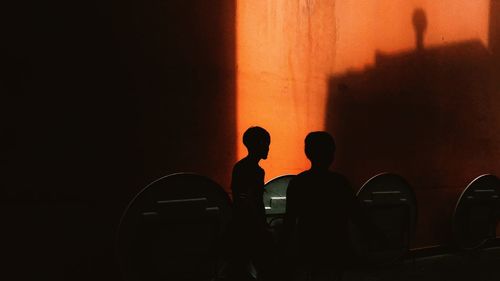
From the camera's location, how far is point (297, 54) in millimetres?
4551

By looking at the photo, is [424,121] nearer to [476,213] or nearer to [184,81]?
[476,213]

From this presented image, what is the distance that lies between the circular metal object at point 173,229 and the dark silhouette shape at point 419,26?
10.7 feet

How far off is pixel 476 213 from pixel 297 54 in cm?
288

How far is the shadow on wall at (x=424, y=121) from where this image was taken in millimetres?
5000

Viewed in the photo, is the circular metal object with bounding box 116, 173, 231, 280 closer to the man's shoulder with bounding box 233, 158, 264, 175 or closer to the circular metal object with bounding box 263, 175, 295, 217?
the man's shoulder with bounding box 233, 158, 264, 175

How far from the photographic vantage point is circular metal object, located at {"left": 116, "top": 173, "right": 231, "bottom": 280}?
3215 millimetres

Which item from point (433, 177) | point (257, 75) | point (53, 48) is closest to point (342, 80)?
point (257, 75)

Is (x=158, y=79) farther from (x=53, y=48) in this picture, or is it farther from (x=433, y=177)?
(x=433, y=177)

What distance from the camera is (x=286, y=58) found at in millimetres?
4480

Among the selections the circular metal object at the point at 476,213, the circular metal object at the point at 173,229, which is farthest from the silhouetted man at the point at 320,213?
the circular metal object at the point at 476,213

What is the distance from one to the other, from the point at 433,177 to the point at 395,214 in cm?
133

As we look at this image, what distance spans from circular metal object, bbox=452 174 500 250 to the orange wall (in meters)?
1.84

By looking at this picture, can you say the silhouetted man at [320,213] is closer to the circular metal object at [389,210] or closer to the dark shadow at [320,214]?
the dark shadow at [320,214]

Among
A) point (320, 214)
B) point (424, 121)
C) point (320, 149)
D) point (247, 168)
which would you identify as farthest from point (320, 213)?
point (424, 121)
